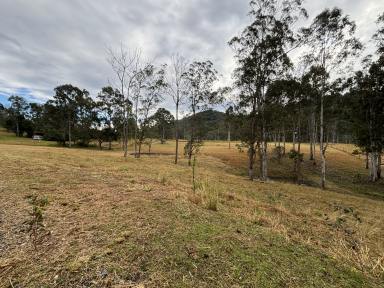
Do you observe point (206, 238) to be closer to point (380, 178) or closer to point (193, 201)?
point (193, 201)

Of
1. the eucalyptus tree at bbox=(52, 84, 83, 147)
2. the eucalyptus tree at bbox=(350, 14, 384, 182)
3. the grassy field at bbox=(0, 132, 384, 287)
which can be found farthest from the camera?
the eucalyptus tree at bbox=(52, 84, 83, 147)

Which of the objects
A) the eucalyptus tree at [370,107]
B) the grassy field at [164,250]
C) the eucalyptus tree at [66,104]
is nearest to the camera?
the grassy field at [164,250]

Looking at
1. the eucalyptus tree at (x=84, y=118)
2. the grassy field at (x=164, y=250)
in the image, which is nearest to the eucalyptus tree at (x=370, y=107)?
the grassy field at (x=164, y=250)

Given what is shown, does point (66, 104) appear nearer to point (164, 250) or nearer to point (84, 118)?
point (84, 118)

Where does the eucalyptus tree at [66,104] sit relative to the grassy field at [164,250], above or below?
above

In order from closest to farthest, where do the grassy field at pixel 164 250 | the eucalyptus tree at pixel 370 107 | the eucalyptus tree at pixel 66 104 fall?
1. the grassy field at pixel 164 250
2. the eucalyptus tree at pixel 370 107
3. the eucalyptus tree at pixel 66 104

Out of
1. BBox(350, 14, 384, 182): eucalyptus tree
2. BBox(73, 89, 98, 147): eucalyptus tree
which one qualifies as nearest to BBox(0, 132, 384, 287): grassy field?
BBox(350, 14, 384, 182): eucalyptus tree

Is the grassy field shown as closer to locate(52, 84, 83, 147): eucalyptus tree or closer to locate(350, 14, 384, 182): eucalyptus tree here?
locate(350, 14, 384, 182): eucalyptus tree

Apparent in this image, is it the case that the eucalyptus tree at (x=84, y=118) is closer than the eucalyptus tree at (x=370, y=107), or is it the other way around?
the eucalyptus tree at (x=370, y=107)

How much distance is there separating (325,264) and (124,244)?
2.68 m

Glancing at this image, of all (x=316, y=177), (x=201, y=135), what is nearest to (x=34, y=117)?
(x=201, y=135)

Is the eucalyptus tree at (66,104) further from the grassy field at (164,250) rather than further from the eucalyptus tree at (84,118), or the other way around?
the grassy field at (164,250)

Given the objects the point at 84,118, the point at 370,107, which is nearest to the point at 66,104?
the point at 84,118

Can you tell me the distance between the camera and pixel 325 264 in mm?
3139
